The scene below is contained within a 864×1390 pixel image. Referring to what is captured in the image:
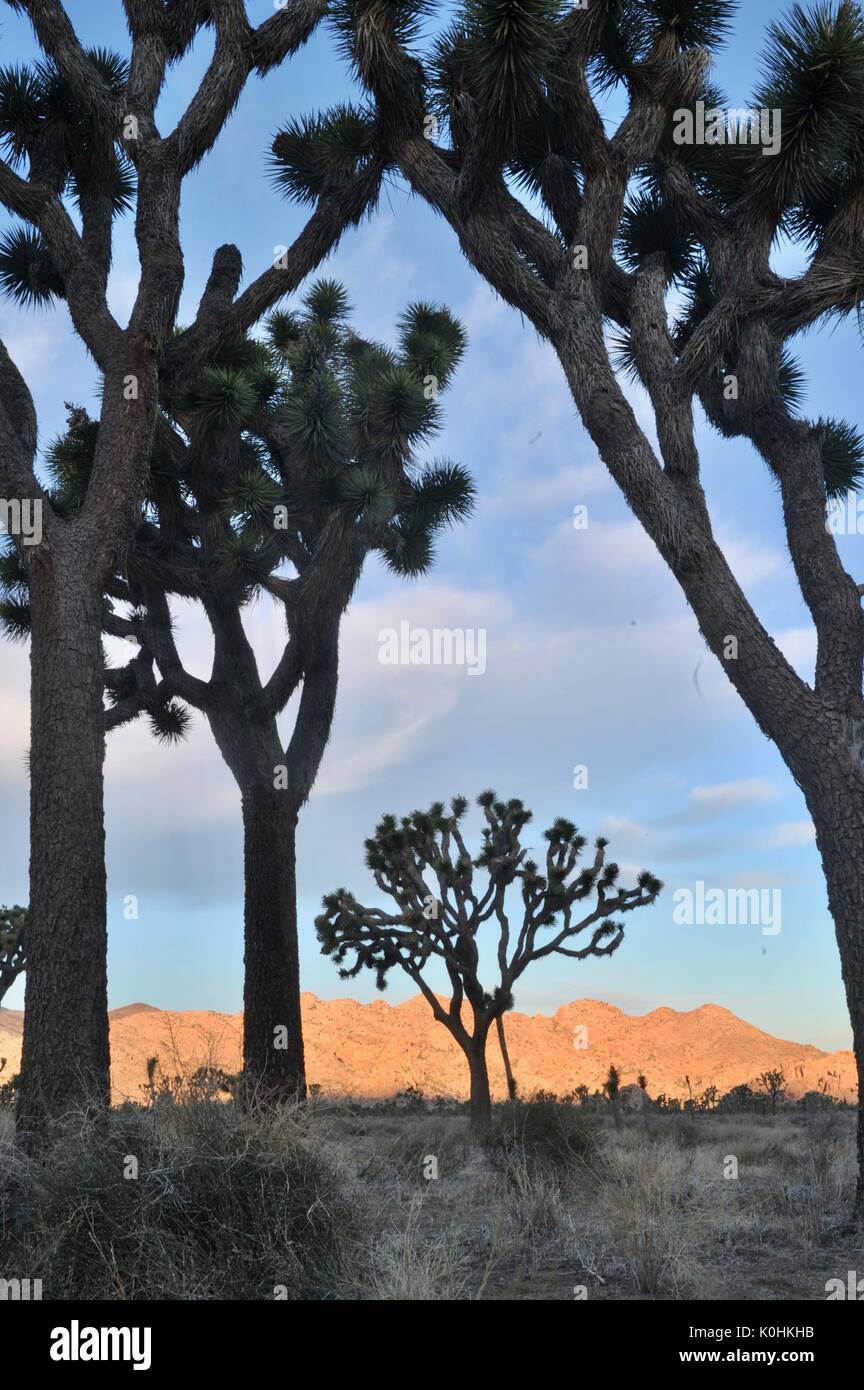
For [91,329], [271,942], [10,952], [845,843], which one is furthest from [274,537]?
[10,952]

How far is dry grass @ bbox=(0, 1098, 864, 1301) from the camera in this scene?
5836 mm

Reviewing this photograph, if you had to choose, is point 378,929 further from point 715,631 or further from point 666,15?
point 666,15

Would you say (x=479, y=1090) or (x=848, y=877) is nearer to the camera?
(x=848, y=877)

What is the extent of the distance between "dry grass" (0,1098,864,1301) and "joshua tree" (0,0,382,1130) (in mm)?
1978

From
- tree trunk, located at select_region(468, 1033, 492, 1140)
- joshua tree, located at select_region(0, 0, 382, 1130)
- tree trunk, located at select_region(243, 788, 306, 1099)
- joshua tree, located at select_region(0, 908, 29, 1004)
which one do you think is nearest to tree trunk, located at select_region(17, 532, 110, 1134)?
joshua tree, located at select_region(0, 0, 382, 1130)

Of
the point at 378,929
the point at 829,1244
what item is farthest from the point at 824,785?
the point at 378,929

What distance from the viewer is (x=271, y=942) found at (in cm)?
1391

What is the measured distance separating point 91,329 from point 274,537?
3.09m

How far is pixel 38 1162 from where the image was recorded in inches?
282

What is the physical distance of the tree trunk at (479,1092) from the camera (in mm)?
Answer: 15203

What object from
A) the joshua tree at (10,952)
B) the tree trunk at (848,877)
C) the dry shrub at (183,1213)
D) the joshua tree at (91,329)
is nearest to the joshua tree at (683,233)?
the tree trunk at (848,877)

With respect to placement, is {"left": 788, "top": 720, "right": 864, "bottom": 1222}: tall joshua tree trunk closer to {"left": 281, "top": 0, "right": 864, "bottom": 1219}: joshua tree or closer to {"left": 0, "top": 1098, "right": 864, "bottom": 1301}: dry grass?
{"left": 281, "top": 0, "right": 864, "bottom": 1219}: joshua tree

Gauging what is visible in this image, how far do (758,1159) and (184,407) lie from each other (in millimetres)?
10704

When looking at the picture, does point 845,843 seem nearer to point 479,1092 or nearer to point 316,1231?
point 316,1231
